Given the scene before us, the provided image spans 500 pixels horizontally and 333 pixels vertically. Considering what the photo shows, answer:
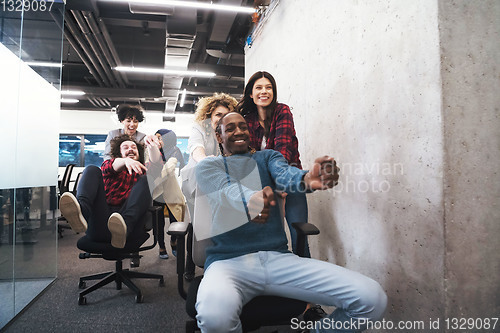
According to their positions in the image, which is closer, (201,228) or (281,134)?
(201,228)

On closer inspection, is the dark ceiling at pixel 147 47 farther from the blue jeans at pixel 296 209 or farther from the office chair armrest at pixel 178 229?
the office chair armrest at pixel 178 229

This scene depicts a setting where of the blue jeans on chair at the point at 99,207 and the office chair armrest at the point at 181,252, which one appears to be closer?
the office chair armrest at the point at 181,252

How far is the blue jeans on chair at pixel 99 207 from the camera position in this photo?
211 cm

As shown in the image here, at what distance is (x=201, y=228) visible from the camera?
1.34 meters

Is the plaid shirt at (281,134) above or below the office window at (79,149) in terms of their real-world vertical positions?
below

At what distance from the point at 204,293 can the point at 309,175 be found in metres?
0.52

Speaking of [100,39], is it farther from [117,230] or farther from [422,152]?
[422,152]

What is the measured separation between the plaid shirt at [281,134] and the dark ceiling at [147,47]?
2.38 meters

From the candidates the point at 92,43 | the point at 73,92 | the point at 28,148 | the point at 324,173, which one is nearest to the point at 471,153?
the point at 324,173

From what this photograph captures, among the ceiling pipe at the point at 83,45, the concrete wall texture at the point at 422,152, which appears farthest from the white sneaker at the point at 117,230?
the ceiling pipe at the point at 83,45

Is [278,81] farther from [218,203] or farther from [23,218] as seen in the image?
[23,218]

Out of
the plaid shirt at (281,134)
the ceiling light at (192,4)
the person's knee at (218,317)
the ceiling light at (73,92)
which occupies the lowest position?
the person's knee at (218,317)

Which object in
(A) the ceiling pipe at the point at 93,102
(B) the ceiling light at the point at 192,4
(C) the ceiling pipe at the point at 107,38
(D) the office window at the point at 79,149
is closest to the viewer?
(B) the ceiling light at the point at 192,4

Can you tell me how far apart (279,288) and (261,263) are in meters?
0.11
